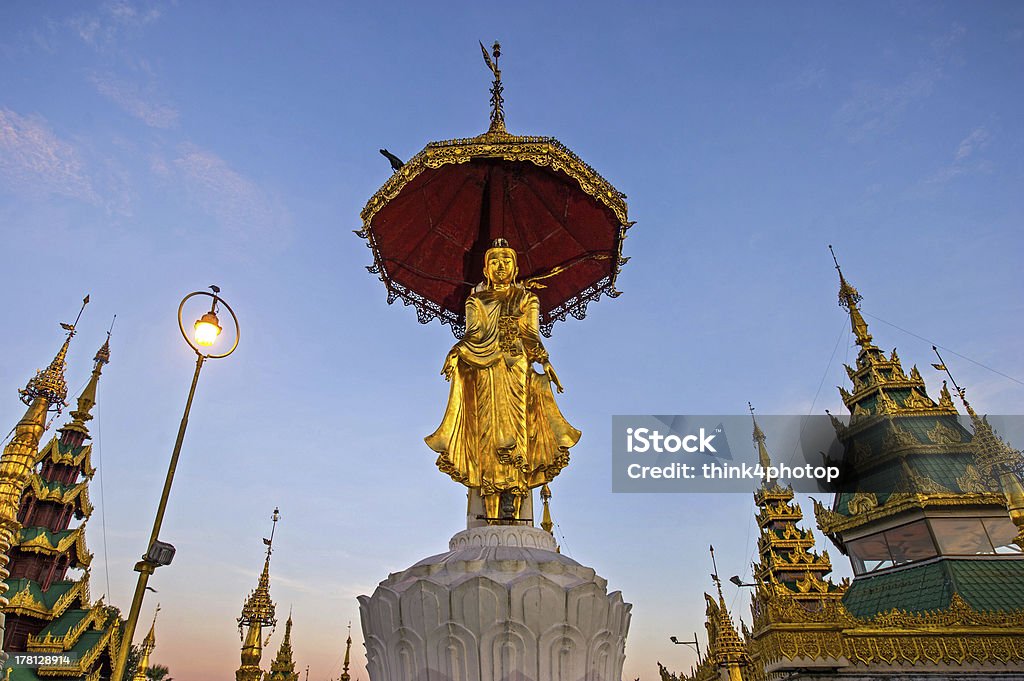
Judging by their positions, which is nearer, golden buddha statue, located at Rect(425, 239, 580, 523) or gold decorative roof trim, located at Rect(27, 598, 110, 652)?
golden buddha statue, located at Rect(425, 239, 580, 523)

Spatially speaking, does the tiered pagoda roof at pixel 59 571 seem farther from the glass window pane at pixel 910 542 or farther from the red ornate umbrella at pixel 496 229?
the glass window pane at pixel 910 542

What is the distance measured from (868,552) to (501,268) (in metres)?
15.8

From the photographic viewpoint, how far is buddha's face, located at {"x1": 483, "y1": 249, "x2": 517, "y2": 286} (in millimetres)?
7035

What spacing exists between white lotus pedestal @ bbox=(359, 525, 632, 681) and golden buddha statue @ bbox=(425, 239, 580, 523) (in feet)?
5.49

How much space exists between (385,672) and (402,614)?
1.49 feet

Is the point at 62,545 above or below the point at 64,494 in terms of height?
below

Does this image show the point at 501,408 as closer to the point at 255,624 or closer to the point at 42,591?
the point at 255,624

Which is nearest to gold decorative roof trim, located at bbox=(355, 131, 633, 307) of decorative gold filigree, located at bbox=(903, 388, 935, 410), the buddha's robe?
the buddha's robe

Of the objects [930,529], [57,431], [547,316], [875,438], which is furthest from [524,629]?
[57,431]

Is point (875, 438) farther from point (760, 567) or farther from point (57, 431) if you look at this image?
point (57, 431)

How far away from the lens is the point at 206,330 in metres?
5.07

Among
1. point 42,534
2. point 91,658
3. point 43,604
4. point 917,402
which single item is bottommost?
point 91,658

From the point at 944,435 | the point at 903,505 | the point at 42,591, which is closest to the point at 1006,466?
the point at 903,505

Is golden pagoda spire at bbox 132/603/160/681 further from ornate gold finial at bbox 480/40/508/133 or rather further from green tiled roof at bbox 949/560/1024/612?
green tiled roof at bbox 949/560/1024/612
